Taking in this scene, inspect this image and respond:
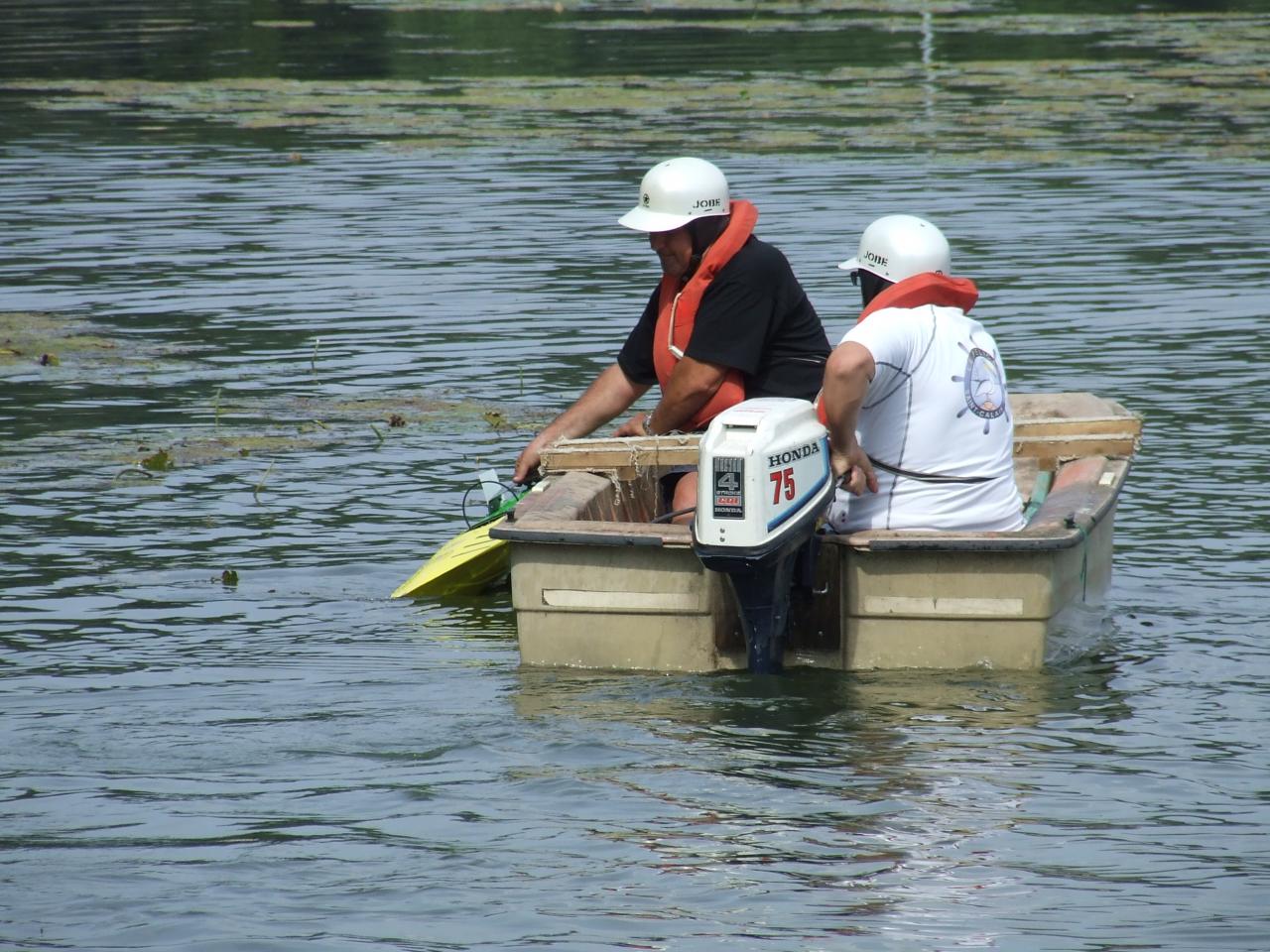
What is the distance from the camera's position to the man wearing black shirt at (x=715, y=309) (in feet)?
23.4

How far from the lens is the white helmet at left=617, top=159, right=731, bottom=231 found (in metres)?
7.18

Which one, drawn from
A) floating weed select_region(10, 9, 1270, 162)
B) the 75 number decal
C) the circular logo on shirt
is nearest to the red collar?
the circular logo on shirt

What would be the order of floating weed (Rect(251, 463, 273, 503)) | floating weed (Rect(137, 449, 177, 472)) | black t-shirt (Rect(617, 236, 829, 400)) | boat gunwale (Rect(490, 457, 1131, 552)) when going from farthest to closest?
1. floating weed (Rect(137, 449, 177, 472))
2. floating weed (Rect(251, 463, 273, 503))
3. black t-shirt (Rect(617, 236, 829, 400))
4. boat gunwale (Rect(490, 457, 1131, 552))

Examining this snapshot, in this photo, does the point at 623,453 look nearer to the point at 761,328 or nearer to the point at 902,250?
the point at 761,328

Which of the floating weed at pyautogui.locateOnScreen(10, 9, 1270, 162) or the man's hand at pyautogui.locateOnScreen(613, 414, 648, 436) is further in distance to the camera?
the floating weed at pyautogui.locateOnScreen(10, 9, 1270, 162)

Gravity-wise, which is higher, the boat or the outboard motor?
the outboard motor

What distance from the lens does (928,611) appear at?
6.37 meters

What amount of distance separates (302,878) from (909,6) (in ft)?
111

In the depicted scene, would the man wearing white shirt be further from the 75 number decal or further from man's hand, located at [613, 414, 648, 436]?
man's hand, located at [613, 414, 648, 436]

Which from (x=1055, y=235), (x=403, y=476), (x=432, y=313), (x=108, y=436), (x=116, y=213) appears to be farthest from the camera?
(x=116, y=213)

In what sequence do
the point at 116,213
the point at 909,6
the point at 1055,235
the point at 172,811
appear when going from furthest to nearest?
the point at 909,6 → the point at 116,213 → the point at 1055,235 → the point at 172,811

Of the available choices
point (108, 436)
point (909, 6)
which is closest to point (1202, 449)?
point (108, 436)

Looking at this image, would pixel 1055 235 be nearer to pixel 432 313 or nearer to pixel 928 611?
pixel 432 313

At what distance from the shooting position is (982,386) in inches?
254
